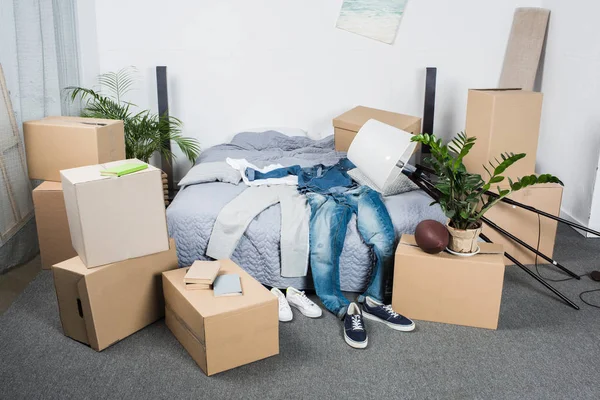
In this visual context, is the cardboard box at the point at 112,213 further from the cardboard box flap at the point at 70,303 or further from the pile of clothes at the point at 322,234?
the pile of clothes at the point at 322,234

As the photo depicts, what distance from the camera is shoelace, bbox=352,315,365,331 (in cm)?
228

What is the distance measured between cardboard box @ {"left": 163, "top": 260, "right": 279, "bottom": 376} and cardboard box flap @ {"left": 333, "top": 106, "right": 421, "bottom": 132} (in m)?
1.64

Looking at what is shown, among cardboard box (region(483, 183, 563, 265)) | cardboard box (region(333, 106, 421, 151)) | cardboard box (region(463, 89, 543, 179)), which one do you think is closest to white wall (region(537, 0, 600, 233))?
cardboard box (region(483, 183, 563, 265))

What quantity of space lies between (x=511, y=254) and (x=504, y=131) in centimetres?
64

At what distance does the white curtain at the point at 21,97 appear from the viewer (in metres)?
2.75

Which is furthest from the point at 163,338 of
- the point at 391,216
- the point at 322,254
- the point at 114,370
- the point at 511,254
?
the point at 511,254

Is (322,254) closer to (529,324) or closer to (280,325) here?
(280,325)

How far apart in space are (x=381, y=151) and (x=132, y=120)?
1957 mm

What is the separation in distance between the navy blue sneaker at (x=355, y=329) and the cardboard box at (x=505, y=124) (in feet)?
3.49

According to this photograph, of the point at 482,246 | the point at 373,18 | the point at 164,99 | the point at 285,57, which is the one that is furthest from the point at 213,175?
the point at 373,18

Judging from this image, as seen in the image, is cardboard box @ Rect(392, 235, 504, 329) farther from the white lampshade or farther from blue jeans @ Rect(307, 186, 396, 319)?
the white lampshade

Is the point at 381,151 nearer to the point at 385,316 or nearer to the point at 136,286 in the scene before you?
A: the point at 385,316

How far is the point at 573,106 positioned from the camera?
11.9ft

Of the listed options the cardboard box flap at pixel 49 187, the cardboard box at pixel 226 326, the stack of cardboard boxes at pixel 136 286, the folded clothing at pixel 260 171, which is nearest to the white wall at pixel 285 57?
the folded clothing at pixel 260 171
